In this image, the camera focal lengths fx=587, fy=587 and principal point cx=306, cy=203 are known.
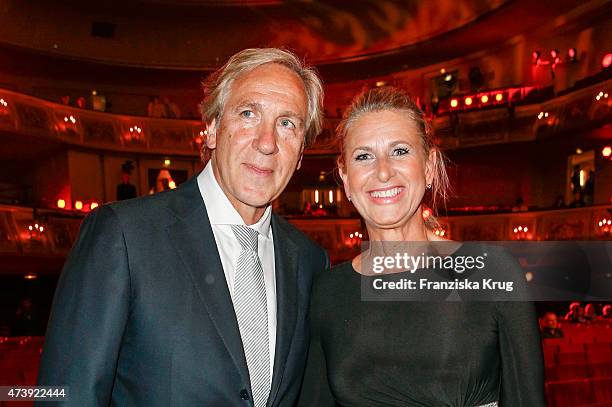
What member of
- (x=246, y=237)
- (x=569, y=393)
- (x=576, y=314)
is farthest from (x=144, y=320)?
Answer: (x=576, y=314)

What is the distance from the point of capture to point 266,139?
2.42 meters

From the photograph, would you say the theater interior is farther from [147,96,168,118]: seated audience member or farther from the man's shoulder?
the man's shoulder

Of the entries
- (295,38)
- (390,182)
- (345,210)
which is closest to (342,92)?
(295,38)

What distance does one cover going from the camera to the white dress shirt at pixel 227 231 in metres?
2.36

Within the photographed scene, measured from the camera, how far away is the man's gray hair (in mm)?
2555

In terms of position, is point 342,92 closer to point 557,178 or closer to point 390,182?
point 557,178

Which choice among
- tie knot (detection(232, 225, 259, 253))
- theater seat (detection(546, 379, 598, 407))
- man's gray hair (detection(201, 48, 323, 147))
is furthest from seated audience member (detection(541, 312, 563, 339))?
tie knot (detection(232, 225, 259, 253))

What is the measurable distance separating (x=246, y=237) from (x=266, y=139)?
0.41 meters

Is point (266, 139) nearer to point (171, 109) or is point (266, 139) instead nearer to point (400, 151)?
point (400, 151)

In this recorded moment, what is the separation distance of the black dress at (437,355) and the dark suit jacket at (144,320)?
36 centimetres

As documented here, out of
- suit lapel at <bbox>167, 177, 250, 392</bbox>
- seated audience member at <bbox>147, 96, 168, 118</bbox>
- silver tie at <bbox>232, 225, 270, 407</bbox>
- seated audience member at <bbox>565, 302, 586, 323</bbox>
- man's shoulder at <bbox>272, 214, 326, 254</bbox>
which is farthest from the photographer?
seated audience member at <bbox>147, 96, 168, 118</bbox>

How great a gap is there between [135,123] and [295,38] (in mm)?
6850

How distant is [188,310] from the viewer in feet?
6.95

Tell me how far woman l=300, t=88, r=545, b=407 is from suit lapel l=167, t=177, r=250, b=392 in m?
0.57
